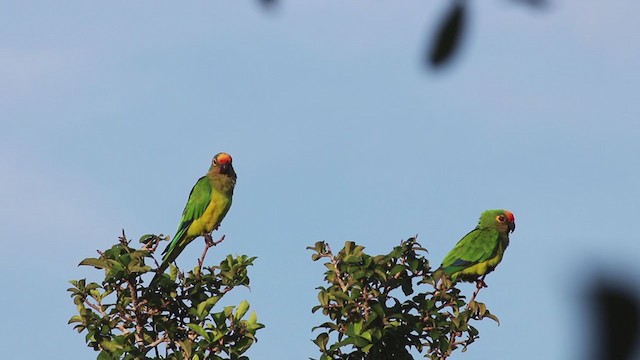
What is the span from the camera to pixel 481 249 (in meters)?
9.88

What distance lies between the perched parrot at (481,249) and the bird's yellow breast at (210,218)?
2.33 meters

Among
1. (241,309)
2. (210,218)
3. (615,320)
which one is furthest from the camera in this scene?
(210,218)

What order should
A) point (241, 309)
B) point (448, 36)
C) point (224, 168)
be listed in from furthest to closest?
point (224, 168), point (241, 309), point (448, 36)

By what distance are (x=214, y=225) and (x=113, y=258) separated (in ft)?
6.94

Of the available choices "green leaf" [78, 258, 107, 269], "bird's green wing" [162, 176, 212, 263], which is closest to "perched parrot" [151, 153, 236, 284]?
"bird's green wing" [162, 176, 212, 263]

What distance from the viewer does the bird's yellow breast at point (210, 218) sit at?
9.66 meters

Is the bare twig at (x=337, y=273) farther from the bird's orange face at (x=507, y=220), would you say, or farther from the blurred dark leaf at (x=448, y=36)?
the blurred dark leaf at (x=448, y=36)

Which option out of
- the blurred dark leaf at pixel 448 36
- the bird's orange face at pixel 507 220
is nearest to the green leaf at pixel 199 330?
the bird's orange face at pixel 507 220

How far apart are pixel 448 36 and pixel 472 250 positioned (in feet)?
30.5

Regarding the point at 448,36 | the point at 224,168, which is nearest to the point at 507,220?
the point at 224,168

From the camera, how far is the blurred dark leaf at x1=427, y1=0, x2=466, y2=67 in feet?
1.92

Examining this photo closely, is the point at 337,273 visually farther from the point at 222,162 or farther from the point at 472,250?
the point at 222,162

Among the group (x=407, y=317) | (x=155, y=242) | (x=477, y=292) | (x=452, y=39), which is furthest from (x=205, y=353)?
(x=452, y=39)

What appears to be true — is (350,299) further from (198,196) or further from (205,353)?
(198,196)
